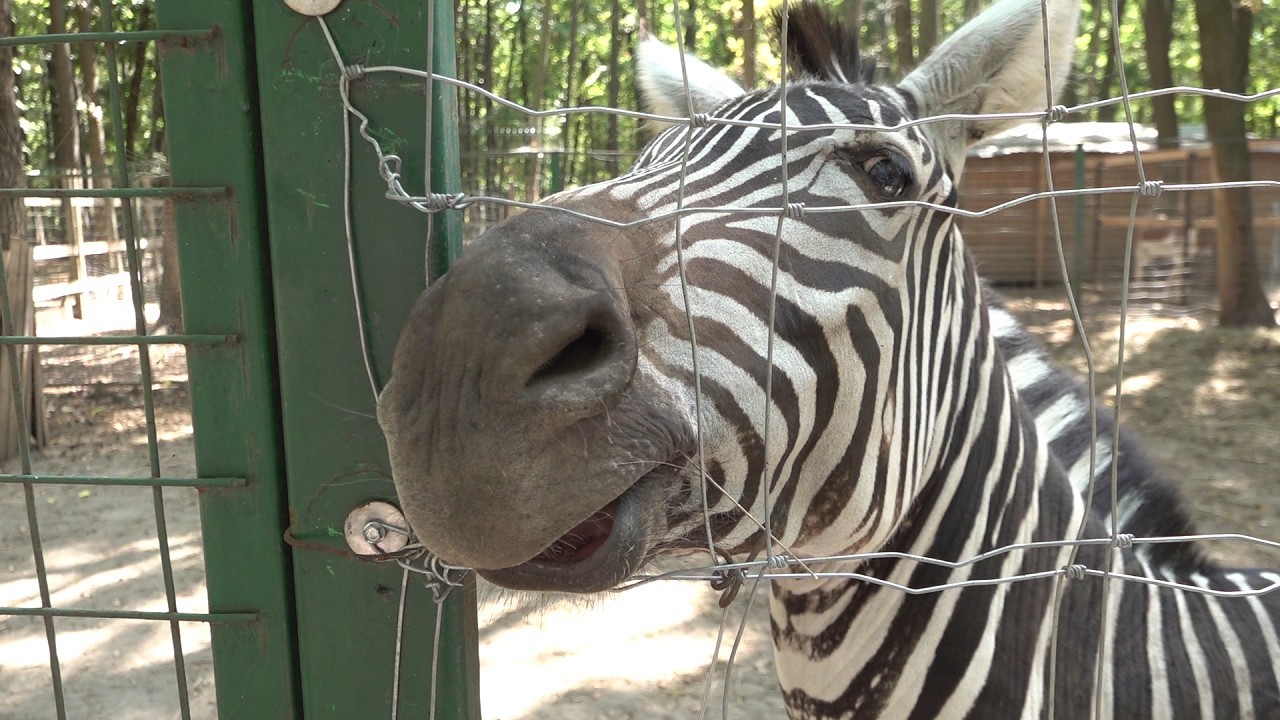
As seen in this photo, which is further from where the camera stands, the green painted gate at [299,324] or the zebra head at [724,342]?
the green painted gate at [299,324]

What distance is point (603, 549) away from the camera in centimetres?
121

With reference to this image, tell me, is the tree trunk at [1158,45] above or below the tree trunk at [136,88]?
below

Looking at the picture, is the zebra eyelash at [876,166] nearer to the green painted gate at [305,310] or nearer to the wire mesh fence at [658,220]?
the wire mesh fence at [658,220]

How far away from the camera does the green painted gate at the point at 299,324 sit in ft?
4.58

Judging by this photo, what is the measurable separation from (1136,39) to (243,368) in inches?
1362

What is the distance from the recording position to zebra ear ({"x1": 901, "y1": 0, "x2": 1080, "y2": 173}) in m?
1.76

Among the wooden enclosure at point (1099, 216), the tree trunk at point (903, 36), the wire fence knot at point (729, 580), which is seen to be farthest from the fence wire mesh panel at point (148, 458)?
the wooden enclosure at point (1099, 216)

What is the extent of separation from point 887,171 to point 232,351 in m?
1.13

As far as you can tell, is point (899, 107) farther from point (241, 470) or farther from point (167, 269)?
point (167, 269)

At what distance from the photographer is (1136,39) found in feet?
98.6

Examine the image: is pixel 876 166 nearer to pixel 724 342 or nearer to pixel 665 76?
pixel 724 342

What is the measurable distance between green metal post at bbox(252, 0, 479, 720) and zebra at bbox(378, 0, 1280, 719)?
0.79ft

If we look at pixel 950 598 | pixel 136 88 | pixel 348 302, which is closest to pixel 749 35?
pixel 950 598

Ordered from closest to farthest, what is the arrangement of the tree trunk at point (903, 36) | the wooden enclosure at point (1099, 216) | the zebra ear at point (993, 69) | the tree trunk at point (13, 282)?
the zebra ear at point (993, 69)
the tree trunk at point (13, 282)
the tree trunk at point (903, 36)
the wooden enclosure at point (1099, 216)
